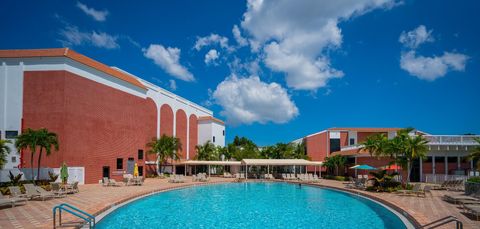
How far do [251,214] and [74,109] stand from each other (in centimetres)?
1846

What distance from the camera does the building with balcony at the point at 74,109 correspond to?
2506 cm

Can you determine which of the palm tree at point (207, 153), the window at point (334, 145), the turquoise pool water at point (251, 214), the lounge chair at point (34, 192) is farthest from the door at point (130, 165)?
the window at point (334, 145)

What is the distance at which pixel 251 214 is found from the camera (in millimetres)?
13688

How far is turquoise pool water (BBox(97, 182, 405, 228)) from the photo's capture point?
11.6 m

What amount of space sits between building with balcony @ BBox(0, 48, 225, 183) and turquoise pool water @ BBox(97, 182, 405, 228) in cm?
1123

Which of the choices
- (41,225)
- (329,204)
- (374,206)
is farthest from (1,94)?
(374,206)

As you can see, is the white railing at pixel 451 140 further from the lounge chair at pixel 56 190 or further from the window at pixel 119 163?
the window at pixel 119 163

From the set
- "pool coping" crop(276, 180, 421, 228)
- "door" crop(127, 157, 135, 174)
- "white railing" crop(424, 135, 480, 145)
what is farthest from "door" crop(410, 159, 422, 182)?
"door" crop(127, 157, 135, 174)

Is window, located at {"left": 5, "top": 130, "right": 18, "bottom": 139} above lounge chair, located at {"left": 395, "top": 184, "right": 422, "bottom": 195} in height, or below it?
above

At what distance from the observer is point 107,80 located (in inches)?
1166

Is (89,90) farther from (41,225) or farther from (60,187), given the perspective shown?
(41,225)

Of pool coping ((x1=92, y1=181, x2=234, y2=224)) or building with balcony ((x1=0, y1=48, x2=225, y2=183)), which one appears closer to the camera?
pool coping ((x1=92, y1=181, x2=234, y2=224))

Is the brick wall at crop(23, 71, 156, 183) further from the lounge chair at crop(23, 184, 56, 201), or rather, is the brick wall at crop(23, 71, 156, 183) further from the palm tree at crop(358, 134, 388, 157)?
the palm tree at crop(358, 134, 388, 157)

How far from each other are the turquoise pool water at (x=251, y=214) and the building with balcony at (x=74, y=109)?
442 inches
